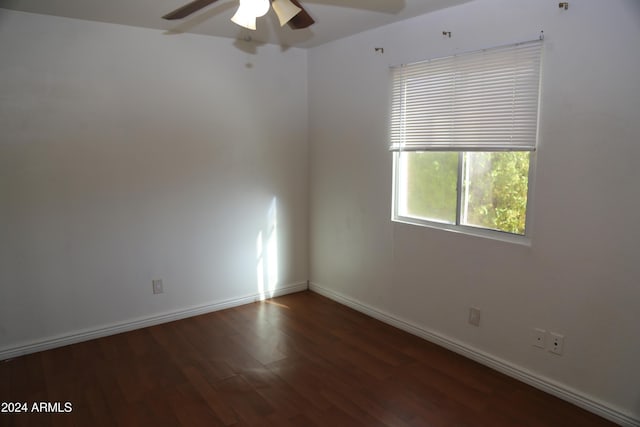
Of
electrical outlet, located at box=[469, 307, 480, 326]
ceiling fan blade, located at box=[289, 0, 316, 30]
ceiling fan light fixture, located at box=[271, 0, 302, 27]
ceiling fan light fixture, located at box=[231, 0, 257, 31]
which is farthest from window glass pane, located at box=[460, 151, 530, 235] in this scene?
ceiling fan light fixture, located at box=[231, 0, 257, 31]

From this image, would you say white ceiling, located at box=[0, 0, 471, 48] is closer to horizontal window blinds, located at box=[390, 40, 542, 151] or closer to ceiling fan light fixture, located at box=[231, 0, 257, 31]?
horizontal window blinds, located at box=[390, 40, 542, 151]

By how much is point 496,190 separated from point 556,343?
3.26ft

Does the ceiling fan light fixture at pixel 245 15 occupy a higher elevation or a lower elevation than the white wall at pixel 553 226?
higher

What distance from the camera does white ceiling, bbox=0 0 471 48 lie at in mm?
2791

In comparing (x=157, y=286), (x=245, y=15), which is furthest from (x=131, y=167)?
(x=245, y=15)

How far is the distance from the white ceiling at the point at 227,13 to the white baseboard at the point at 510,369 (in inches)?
92.4

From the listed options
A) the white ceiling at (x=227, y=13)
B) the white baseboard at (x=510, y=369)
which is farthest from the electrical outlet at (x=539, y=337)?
the white ceiling at (x=227, y=13)

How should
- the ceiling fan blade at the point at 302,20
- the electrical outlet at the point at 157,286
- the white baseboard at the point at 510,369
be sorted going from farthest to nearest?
the electrical outlet at the point at 157,286, the white baseboard at the point at 510,369, the ceiling fan blade at the point at 302,20

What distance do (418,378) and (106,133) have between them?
2.86 m

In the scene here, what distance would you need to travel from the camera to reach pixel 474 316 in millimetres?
3020

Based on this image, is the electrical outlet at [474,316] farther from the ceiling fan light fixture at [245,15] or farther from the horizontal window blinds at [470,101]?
the ceiling fan light fixture at [245,15]

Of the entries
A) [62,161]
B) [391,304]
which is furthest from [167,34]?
[391,304]

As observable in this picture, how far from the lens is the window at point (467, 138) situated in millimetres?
2648

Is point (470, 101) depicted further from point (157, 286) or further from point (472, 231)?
point (157, 286)
